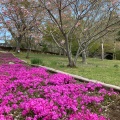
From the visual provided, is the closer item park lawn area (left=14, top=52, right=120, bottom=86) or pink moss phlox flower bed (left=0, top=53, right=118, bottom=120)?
pink moss phlox flower bed (left=0, top=53, right=118, bottom=120)

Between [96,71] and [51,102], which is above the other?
[96,71]

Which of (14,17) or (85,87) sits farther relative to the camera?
(14,17)

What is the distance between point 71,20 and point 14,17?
27.2 feet

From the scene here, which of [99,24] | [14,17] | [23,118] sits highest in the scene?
[14,17]

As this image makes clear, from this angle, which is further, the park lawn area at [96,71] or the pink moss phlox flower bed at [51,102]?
the park lawn area at [96,71]

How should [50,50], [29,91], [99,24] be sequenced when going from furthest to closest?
1. [50,50]
2. [99,24]
3. [29,91]

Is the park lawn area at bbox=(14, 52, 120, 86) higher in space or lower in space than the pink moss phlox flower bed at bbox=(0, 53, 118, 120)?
higher

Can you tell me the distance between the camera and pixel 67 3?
10.5m

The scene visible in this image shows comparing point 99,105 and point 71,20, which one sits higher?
point 71,20

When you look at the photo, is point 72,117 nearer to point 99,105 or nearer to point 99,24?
point 99,105

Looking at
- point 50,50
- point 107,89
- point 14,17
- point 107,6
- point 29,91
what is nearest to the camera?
point 29,91

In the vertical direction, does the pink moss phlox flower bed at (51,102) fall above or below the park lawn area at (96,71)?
below

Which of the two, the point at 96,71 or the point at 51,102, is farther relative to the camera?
the point at 96,71

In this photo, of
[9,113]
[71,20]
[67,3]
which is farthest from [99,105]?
[71,20]
